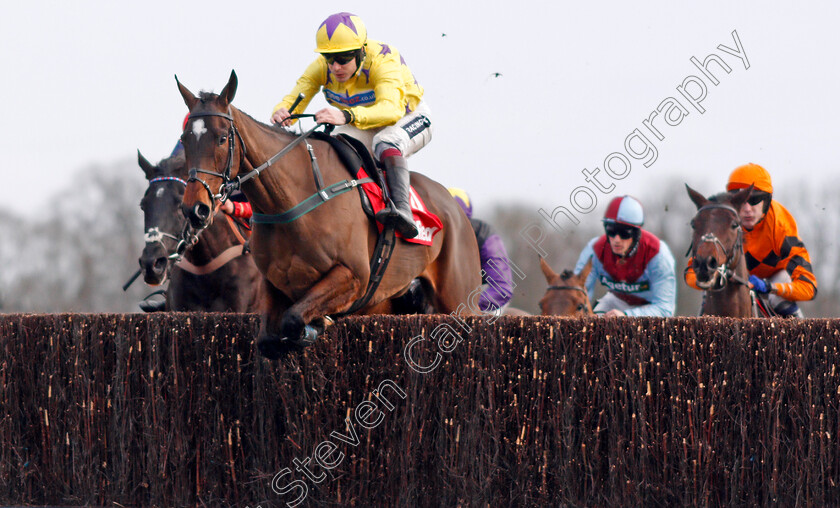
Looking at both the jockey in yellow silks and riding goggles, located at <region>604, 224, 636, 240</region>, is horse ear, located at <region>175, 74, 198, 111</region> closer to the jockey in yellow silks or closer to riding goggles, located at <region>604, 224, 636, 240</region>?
the jockey in yellow silks

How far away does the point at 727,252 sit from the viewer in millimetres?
6160

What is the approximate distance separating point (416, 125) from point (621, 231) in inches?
82.7

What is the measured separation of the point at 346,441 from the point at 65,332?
1.86 metres

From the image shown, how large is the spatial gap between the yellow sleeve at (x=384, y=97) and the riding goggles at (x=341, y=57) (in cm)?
20

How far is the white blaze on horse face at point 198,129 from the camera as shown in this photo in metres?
4.43

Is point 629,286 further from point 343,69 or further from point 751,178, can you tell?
point 343,69

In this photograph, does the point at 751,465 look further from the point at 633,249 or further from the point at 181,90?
the point at 181,90

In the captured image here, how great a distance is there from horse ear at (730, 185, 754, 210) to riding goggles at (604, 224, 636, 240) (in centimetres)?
92

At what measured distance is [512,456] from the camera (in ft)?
15.4

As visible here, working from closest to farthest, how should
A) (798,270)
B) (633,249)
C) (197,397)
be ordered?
(197,397), (798,270), (633,249)

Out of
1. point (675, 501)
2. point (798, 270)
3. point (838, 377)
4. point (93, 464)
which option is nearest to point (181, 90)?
point (93, 464)

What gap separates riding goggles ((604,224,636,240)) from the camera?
724 cm

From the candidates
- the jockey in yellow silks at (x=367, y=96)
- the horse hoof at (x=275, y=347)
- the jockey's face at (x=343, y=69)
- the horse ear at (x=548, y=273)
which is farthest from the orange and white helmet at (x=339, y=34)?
the horse ear at (x=548, y=273)

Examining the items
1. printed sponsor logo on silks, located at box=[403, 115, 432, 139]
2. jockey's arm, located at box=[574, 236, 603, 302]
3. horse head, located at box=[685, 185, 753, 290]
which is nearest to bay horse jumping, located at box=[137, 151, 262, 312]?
printed sponsor logo on silks, located at box=[403, 115, 432, 139]
